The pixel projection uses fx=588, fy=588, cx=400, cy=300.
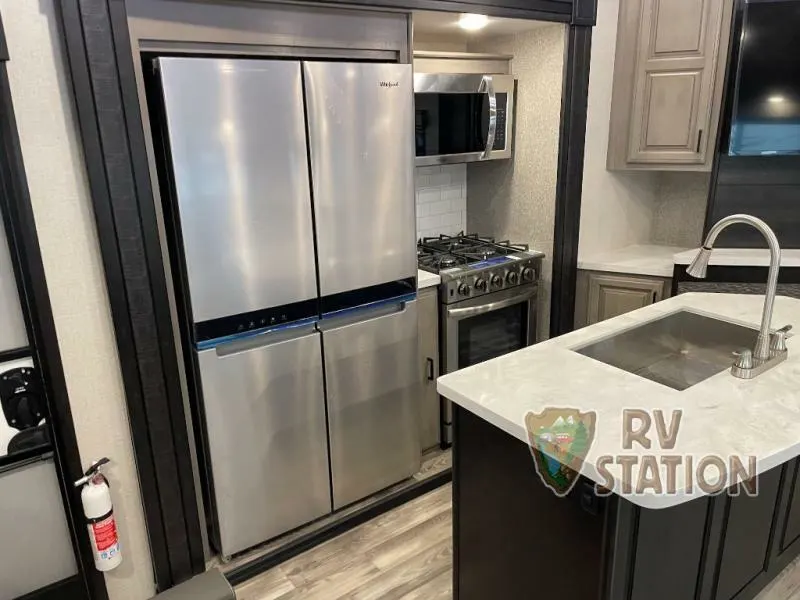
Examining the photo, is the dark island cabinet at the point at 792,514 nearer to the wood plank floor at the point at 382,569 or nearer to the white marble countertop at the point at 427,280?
the wood plank floor at the point at 382,569

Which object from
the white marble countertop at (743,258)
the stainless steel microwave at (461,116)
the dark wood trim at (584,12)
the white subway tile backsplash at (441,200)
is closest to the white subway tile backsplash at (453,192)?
the white subway tile backsplash at (441,200)

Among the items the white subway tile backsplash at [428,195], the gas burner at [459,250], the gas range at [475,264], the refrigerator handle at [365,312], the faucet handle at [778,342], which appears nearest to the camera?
the faucet handle at [778,342]

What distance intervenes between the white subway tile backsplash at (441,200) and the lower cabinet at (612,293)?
0.81 m

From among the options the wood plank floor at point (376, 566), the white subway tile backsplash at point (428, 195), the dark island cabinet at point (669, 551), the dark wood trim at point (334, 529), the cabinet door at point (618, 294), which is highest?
the white subway tile backsplash at point (428, 195)

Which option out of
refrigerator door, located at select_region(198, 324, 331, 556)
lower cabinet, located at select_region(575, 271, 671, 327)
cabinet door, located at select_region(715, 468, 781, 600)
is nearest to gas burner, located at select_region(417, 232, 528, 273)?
lower cabinet, located at select_region(575, 271, 671, 327)

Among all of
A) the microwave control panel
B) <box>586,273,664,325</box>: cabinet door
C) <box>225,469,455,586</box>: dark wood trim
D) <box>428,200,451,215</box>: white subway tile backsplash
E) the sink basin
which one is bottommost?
<box>225,469,455,586</box>: dark wood trim

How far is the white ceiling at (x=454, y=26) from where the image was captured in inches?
97.4

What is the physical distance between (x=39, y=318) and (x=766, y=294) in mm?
2104

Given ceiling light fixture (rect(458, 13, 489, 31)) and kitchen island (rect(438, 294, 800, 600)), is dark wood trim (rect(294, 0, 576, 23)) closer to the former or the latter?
ceiling light fixture (rect(458, 13, 489, 31))

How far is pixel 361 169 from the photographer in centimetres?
225

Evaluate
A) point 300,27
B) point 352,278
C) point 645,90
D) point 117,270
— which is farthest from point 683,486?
point 645,90

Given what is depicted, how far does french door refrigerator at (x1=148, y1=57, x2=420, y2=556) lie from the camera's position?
1.92 m

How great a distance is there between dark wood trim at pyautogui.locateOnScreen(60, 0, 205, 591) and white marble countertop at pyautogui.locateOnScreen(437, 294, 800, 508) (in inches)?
38.2

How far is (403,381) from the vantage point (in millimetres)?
2635
